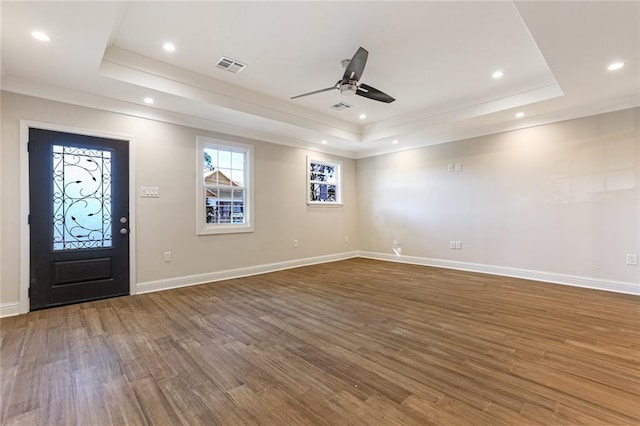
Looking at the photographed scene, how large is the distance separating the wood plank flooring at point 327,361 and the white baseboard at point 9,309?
182mm

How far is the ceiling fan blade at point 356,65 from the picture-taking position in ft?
9.28

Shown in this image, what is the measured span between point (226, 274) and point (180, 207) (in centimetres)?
138

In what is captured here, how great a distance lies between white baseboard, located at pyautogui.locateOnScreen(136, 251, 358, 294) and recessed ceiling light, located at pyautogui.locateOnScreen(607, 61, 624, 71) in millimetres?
5321

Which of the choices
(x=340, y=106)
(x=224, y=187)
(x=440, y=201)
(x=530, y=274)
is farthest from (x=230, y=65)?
(x=530, y=274)

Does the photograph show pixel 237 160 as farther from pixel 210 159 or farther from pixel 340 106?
pixel 340 106

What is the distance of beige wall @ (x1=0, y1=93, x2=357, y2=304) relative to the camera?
3318 mm

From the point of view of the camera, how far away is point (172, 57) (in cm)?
340

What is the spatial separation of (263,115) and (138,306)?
3.16 metres

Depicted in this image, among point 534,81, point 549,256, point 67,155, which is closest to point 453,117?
point 534,81

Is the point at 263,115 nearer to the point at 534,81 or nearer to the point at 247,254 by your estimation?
the point at 247,254

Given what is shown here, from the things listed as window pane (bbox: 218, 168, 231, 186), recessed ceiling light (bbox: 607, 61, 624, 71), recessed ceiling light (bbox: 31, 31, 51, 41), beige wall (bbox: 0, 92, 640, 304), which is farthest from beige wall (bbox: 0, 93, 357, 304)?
recessed ceiling light (bbox: 607, 61, 624, 71)

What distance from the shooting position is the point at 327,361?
7.22ft

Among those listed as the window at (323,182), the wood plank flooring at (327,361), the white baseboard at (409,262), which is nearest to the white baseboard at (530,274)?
the white baseboard at (409,262)

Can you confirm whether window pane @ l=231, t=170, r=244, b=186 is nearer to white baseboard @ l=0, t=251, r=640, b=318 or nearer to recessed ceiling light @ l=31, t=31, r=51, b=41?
white baseboard @ l=0, t=251, r=640, b=318
